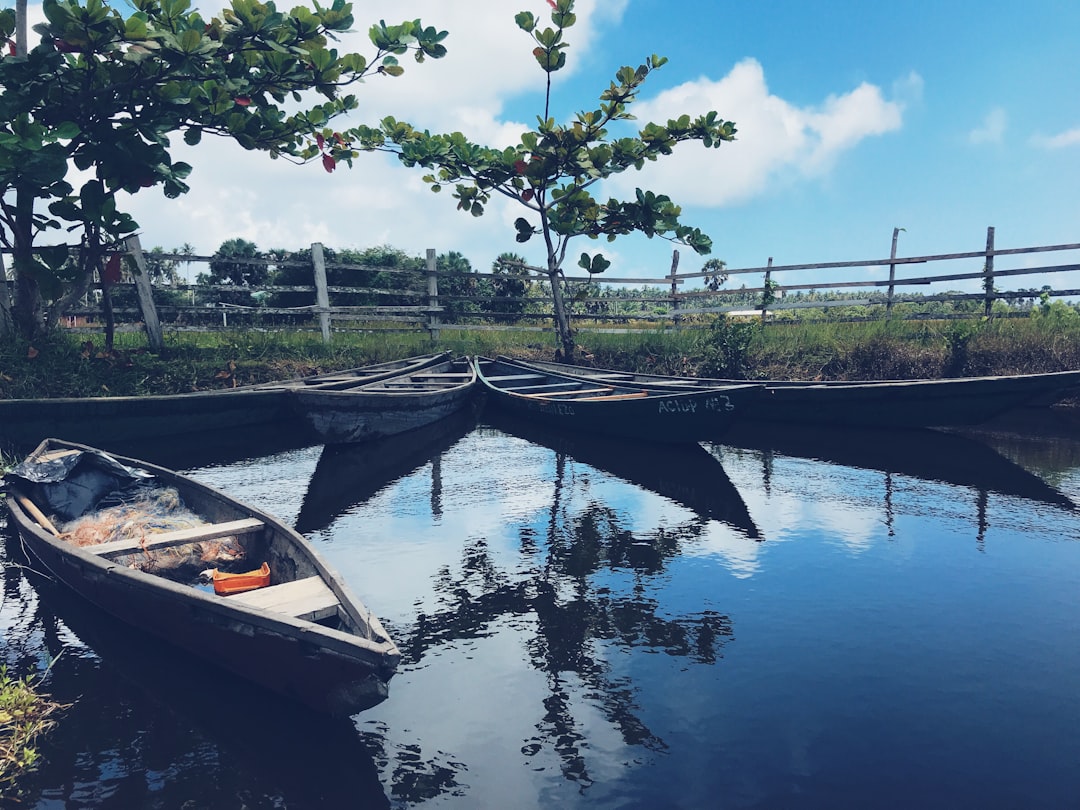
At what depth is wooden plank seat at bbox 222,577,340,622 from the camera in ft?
9.72

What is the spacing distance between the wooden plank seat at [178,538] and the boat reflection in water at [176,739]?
55cm

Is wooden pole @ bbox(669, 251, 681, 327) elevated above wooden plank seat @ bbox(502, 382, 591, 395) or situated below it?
above

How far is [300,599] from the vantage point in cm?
311

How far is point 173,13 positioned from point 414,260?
48.6 feet

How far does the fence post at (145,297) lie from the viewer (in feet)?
37.7

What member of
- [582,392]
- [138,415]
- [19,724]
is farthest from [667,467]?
[138,415]

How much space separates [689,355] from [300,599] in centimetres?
1163

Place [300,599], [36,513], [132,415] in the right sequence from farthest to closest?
[132,415]
[36,513]
[300,599]

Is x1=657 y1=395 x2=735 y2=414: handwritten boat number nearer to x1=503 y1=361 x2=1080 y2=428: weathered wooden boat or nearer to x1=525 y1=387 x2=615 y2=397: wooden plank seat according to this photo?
x1=503 y1=361 x2=1080 y2=428: weathered wooden boat

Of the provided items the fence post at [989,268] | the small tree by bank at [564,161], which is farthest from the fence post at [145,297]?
the fence post at [989,268]

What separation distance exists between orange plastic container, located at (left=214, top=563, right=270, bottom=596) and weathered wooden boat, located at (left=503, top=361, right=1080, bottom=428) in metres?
6.47

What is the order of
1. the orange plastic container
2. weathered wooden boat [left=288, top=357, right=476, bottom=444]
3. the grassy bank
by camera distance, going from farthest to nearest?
the grassy bank → weathered wooden boat [left=288, top=357, right=476, bottom=444] → the orange plastic container

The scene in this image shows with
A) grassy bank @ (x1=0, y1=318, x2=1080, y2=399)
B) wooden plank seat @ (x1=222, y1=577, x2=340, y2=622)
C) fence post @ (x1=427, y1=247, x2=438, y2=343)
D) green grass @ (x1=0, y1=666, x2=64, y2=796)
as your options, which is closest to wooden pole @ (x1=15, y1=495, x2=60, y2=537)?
green grass @ (x1=0, y1=666, x2=64, y2=796)

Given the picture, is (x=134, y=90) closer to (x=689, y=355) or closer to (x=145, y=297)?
(x=145, y=297)
